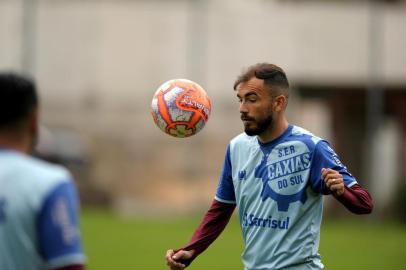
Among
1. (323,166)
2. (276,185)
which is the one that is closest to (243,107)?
(276,185)

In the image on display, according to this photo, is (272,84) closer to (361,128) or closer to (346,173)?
(346,173)

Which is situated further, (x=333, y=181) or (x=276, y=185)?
(x=276, y=185)

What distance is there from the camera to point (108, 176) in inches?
1051

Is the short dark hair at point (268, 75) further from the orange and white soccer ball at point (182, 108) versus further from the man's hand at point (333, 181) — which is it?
the man's hand at point (333, 181)

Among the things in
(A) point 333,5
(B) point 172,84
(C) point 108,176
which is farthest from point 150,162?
(B) point 172,84

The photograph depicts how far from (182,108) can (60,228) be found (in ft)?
8.62

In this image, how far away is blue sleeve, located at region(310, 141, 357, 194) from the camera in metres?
5.43

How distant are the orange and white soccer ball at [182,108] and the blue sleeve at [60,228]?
2529 millimetres

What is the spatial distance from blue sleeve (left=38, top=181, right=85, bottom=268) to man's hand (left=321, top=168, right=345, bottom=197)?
2.00 meters

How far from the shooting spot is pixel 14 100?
3717 millimetres

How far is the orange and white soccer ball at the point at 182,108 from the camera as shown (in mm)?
6152

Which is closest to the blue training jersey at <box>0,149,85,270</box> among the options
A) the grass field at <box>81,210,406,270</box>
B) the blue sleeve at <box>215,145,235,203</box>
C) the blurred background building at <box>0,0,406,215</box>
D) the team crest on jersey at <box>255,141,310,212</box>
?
the team crest on jersey at <box>255,141,310,212</box>

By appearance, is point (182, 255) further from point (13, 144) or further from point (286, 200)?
point (13, 144)

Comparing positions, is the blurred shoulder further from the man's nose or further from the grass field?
the grass field
